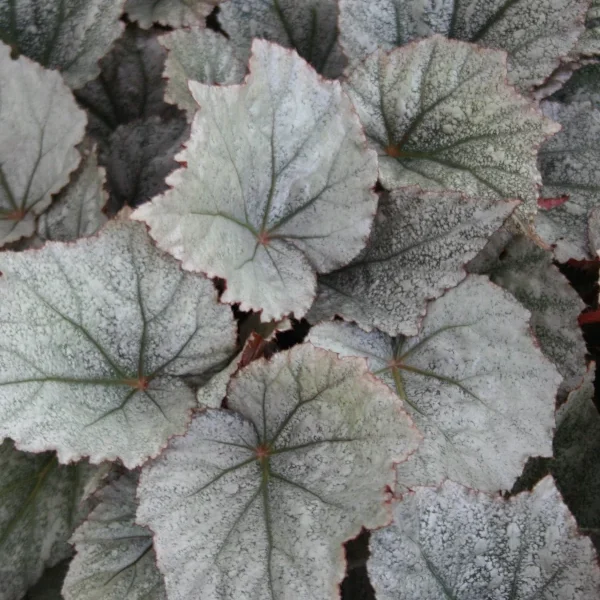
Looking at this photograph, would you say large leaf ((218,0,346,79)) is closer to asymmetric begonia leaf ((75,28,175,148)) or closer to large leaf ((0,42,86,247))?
asymmetric begonia leaf ((75,28,175,148))

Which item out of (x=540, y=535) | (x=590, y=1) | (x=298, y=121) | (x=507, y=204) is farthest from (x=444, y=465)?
(x=590, y=1)

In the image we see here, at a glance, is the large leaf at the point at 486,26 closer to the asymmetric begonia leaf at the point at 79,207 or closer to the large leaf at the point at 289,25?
the large leaf at the point at 289,25

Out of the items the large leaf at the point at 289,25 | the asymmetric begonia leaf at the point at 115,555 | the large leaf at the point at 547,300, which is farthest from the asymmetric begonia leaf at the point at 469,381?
the large leaf at the point at 289,25

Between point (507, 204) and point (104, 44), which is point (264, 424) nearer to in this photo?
point (507, 204)

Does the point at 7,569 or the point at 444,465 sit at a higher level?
the point at 444,465

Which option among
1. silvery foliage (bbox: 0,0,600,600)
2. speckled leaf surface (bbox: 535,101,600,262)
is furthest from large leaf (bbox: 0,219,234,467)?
speckled leaf surface (bbox: 535,101,600,262)

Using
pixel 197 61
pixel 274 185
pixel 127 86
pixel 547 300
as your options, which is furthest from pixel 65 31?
pixel 547 300
